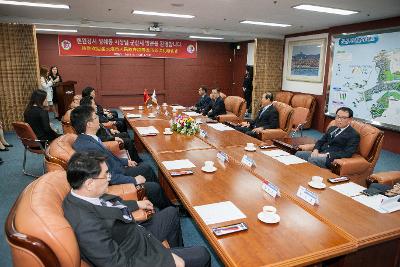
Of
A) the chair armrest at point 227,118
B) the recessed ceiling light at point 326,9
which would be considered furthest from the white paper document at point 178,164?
the recessed ceiling light at point 326,9

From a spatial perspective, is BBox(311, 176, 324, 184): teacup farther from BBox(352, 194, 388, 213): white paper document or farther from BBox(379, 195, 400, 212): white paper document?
BBox(379, 195, 400, 212): white paper document

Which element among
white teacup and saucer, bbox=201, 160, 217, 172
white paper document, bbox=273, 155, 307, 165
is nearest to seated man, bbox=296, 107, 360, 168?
white paper document, bbox=273, 155, 307, 165

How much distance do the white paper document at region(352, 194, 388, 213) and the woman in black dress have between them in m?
3.86

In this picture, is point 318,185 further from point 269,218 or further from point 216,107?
point 216,107

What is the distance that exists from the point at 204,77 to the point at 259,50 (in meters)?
3.15

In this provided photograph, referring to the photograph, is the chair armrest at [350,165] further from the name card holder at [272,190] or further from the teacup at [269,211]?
the teacup at [269,211]

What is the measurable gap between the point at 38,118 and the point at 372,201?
406 cm

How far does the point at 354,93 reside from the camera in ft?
21.3

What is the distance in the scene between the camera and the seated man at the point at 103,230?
1.36 m

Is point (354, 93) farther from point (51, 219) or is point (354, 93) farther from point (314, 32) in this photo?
point (51, 219)

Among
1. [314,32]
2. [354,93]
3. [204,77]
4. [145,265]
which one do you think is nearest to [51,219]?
[145,265]

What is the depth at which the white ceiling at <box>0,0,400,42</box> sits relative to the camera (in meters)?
Answer: 4.70

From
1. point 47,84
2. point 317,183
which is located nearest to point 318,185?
point 317,183

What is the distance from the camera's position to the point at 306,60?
812 centimetres
